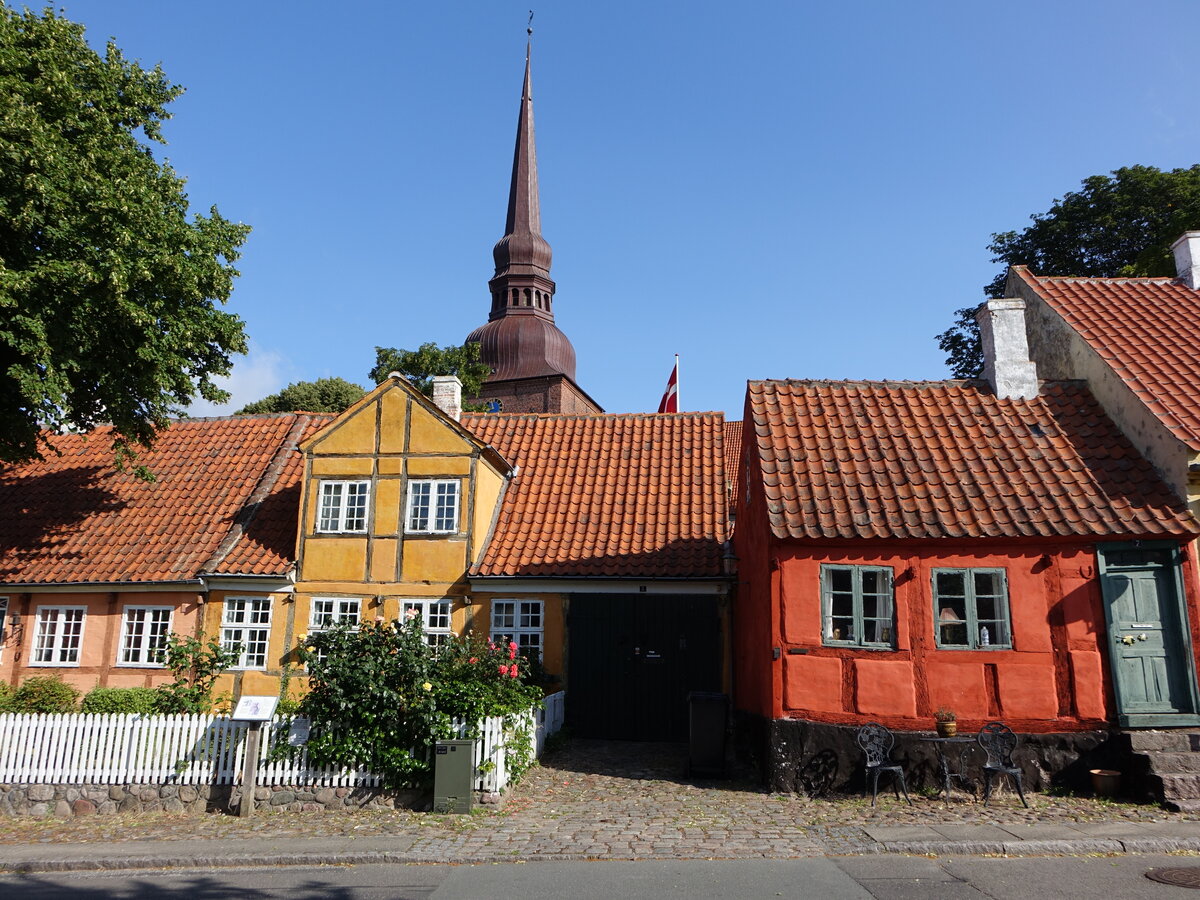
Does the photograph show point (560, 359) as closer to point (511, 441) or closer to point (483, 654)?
point (511, 441)

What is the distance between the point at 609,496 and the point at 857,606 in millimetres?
7773

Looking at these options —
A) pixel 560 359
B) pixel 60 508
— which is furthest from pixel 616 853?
pixel 560 359

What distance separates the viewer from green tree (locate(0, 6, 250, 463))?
1310cm

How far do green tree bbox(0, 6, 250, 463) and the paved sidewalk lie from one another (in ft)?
24.9

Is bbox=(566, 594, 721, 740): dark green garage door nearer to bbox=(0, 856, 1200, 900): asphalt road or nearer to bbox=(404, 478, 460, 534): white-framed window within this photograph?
bbox=(404, 478, 460, 534): white-framed window

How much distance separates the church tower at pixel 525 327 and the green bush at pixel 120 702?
3043cm

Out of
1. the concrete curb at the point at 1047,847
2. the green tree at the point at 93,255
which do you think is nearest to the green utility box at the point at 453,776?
the concrete curb at the point at 1047,847

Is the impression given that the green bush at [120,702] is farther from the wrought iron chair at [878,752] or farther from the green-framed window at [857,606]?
the wrought iron chair at [878,752]

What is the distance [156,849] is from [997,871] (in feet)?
28.1

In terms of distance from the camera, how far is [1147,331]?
14070mm

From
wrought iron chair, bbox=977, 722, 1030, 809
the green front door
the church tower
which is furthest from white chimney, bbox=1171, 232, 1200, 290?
the church tower

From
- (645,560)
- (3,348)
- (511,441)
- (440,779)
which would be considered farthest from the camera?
(511,441)

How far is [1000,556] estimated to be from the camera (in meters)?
11.0

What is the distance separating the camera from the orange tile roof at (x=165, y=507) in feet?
54.9
